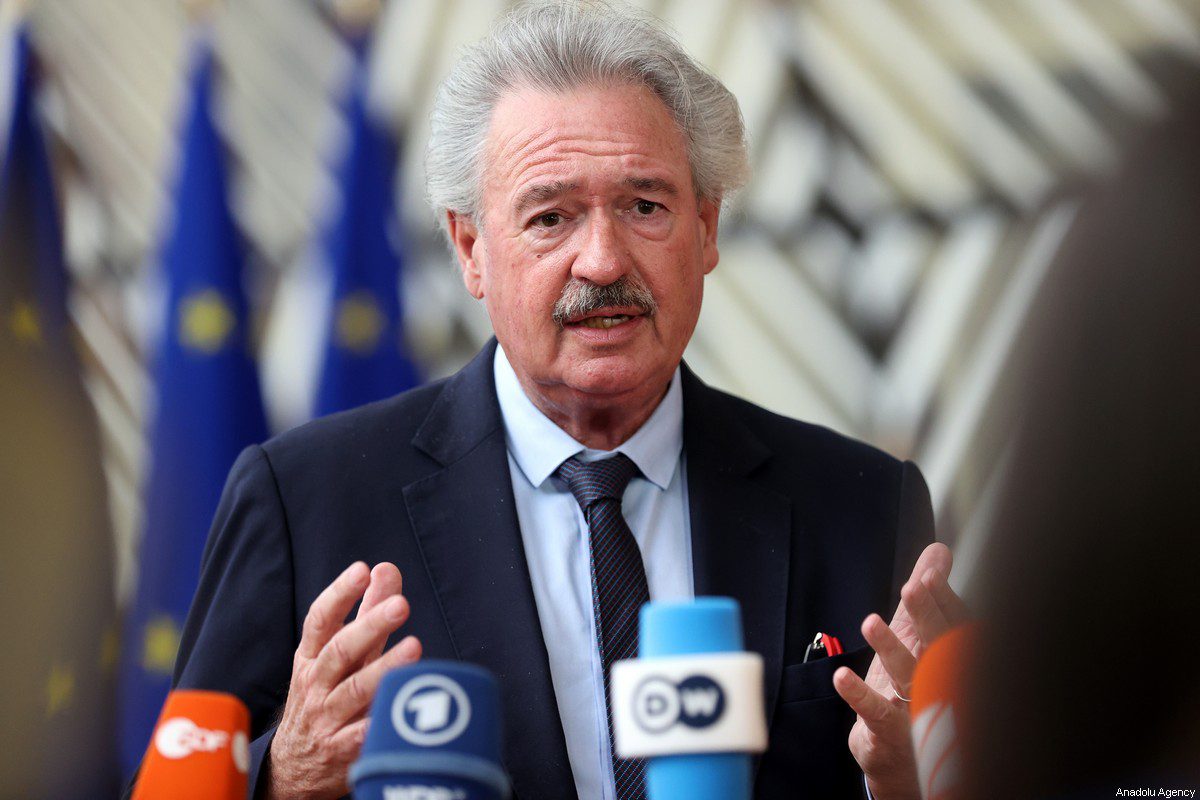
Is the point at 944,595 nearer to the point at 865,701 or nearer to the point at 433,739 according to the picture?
the point at 865,701

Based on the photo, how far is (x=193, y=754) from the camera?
1.27 metres

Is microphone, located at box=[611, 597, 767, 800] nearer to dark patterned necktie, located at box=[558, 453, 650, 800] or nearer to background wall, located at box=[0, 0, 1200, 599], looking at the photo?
dark patterned necktie, located at box=[558, 453, 650, 800]

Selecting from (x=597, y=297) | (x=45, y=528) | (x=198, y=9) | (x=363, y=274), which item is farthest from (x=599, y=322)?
(x=198, y=9)

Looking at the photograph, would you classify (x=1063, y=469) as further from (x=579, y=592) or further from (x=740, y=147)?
(x=740, y=147)

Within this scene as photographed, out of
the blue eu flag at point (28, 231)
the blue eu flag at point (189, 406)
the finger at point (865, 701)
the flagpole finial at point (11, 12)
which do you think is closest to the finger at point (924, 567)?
the finger at point (865, 701)

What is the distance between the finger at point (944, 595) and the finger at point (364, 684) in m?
0.60

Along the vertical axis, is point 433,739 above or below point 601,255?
below

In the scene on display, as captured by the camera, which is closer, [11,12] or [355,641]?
[355,641]

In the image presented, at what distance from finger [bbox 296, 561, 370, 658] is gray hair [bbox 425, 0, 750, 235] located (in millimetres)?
975

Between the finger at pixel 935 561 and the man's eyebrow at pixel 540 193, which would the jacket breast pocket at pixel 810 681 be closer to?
the finger at pixel 935 561

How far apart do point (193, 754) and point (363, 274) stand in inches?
94.8

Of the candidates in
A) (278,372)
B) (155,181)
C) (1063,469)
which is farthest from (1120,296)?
(155,181)

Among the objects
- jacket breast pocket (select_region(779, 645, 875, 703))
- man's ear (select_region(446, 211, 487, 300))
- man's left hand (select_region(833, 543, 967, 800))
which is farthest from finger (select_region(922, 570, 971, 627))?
man's ear (select_region(446, 211, 487, 300))

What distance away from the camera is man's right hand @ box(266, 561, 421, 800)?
148 centimetres
